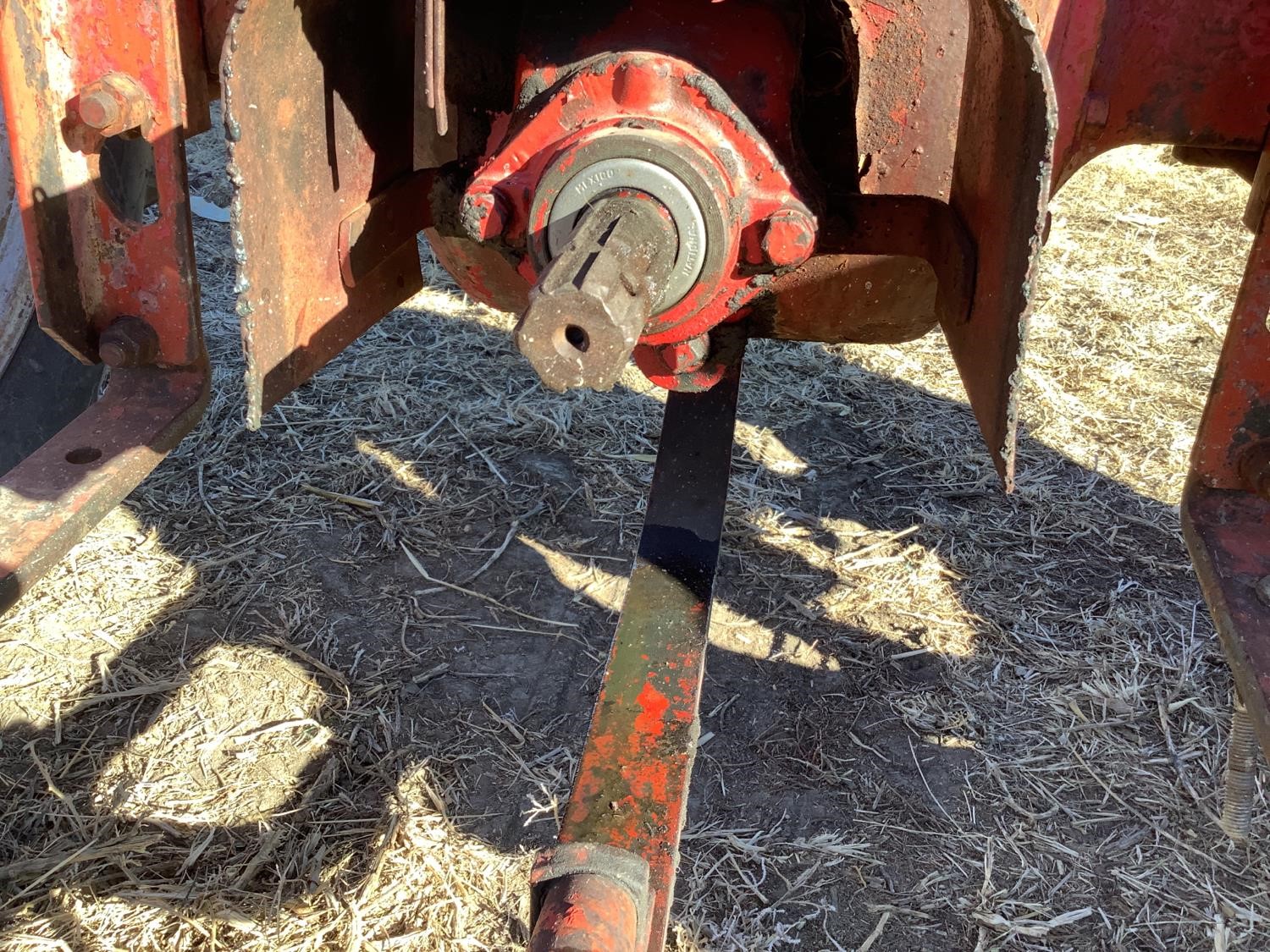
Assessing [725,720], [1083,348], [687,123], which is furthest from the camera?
[1083,348]

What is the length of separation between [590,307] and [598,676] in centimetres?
148

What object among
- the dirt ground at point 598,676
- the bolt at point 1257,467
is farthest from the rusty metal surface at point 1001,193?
the dirt ground at point 598,676

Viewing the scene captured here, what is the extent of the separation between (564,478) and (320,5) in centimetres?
177

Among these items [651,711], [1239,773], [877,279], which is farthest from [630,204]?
[1239,773]

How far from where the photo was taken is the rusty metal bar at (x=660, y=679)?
1.35 metres

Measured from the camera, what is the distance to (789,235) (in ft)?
4.47

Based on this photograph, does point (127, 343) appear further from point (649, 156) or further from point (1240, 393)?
point (1240, 393)

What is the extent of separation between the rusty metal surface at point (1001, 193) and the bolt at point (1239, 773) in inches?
28.5

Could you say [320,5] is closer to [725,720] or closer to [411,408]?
[725,720]

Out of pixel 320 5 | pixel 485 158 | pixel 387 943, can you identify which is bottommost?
pixel 387 943

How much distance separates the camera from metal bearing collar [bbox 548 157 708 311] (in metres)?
1.30

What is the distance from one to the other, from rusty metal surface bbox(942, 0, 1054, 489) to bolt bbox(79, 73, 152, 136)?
4.00 feet

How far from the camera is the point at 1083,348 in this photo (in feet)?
12.1

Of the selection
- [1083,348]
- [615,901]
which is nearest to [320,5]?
[615,901]
